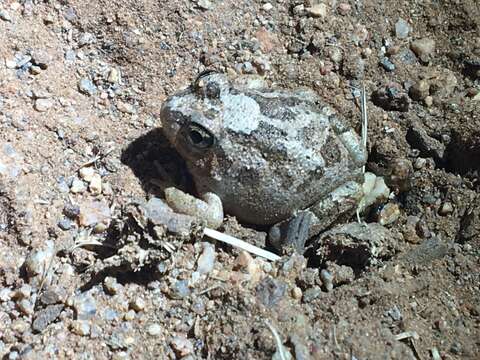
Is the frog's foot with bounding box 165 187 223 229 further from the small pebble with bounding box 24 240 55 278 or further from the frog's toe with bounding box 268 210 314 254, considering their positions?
the small pebble with bounding box 24 240 55 278

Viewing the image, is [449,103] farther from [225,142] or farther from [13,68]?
[13,68]

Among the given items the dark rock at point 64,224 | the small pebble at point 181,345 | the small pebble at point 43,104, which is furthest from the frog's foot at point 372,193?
the small pebble at point 43,104

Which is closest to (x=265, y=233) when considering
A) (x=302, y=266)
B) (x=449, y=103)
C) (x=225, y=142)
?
(x=302, y=266)

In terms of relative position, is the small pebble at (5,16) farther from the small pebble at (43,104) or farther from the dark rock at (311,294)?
the dark rock at (311,294)

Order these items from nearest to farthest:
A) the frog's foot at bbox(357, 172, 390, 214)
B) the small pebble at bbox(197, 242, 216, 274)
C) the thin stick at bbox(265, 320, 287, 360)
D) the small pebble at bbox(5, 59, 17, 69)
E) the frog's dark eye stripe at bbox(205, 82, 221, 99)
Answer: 1. the thin stick at bbox(265, 320, 287, 360)
2. the small pebble at bbox(197, 242, 216, 274)
3. the frog's dark eye stripe at bbox(205, 82, 221, 99)
4. the small pebble at bbox(5, 59, 17, 69)
5. the frog's foot at bbox(357, 172, 390, 214)

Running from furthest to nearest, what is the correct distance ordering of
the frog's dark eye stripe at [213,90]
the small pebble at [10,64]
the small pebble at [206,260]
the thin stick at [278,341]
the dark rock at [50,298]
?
1. the small pebble at [10,64]
2. the frog's dark eye stripe at [213,90]
3. the small pebble at [206,260]
4. the dark rock at [50,298]
5. the thin stick at [278,341]

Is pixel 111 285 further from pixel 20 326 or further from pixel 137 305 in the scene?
pixel 20 326

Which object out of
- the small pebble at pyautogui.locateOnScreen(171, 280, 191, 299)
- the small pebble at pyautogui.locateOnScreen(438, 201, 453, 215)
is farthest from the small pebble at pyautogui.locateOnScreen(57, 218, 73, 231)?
the small pebble at pyautogui.locateOnScreen(438, 201, 453, 215)
